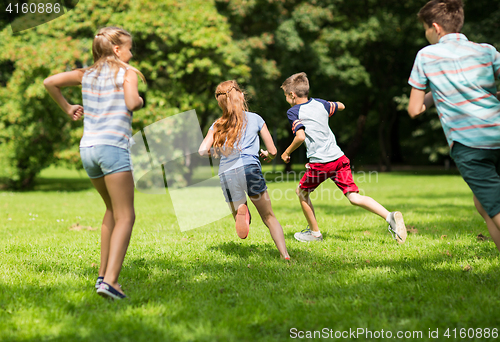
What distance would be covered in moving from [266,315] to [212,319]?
0.38m

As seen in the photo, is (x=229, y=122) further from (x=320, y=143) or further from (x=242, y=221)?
(x=320, y=143)

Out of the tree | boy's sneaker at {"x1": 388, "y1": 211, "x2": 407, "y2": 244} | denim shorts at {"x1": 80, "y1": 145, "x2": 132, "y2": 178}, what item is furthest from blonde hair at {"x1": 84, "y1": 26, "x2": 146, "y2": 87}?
the tree

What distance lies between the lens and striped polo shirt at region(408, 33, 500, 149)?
9.78ft

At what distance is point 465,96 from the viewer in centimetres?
303

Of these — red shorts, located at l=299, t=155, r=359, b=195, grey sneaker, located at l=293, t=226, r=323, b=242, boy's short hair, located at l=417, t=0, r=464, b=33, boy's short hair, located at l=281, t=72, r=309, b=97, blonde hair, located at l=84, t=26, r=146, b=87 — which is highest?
boy's short hair, located at l=417, t=0, r=464, b=33

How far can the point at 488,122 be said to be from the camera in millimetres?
2971

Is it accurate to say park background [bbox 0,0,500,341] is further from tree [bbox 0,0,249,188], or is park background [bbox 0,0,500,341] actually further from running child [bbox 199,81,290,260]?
running child [bbox 199,81,290,260]

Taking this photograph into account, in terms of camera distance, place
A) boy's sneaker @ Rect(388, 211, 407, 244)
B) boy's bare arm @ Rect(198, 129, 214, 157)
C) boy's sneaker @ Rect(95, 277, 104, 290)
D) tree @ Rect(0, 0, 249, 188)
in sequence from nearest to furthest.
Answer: boy's sneaker @ Rect(95, 277, 104, 290) < boy's bare arm @ Rect(198, 129, 214, 157) < boy's sneaker @ Rect(388, 211, 407, 244) < tree @ Rect(0, 0, 249, 188)

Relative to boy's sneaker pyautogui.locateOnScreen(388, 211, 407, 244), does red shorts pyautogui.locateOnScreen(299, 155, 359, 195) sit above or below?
above

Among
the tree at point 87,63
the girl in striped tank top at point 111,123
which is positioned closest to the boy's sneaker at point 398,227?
the girl in striped tank top at point 111,123

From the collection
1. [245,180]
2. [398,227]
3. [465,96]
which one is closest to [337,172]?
[398,227]

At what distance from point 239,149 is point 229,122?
290mm

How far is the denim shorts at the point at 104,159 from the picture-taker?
10.2ft

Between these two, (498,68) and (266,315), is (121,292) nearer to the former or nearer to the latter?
(266,315)
